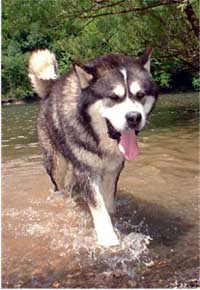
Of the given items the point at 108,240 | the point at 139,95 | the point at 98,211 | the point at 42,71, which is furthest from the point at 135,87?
the point at 42,71

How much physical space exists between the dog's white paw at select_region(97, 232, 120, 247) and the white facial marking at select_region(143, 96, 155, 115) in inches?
39.6

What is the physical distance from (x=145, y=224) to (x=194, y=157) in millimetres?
3146

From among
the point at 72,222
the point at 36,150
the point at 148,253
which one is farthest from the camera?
the point at 36,150

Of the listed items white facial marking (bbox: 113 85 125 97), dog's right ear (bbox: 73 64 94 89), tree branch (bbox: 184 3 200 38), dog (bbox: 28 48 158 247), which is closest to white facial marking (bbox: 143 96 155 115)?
dog (bbox: 28 48 158 247)

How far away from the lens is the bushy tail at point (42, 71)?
5746 mm

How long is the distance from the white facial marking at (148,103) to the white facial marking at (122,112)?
0.16 meters

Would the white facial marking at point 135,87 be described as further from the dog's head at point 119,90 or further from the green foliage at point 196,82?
the green foliage at point 196,82

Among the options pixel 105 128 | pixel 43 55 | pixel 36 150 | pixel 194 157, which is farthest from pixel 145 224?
pixel 36 150

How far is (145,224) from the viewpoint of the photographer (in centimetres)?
483

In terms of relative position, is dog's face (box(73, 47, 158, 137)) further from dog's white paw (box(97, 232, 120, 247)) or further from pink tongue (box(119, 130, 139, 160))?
dog's white paw (box(97, 232, 120, 247))

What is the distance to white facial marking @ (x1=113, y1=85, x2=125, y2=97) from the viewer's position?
4047mm

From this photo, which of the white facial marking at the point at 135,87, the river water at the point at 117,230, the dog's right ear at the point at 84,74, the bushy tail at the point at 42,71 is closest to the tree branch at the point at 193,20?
the river water at the point at 117,230

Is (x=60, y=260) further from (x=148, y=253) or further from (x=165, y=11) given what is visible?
(x=165, y=11)

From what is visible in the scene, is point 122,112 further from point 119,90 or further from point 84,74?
point 84,74
